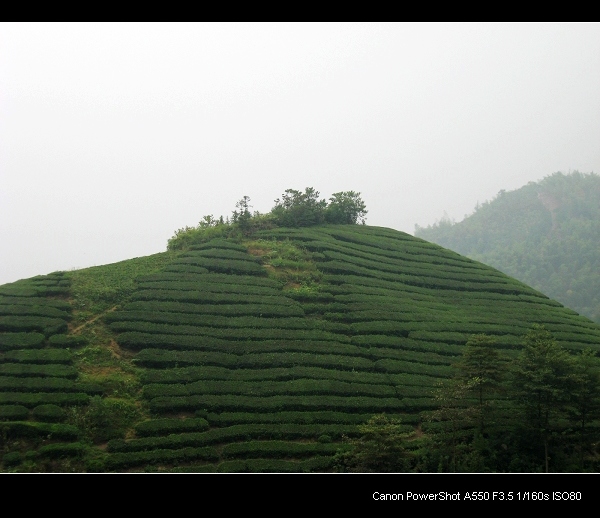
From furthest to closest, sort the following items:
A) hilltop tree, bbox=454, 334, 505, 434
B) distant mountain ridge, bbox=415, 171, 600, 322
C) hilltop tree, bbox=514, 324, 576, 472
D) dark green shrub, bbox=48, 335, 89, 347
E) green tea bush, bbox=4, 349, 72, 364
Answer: distant mountain ridge, bbox=415, 171, 600, 322
dark green shrub, bbox=48, 335, 89, 347
green tea bush, bbox=4, 349, 72, 364
hilltop tree, bbox=454, 334, 505, 434
hilltop tree, bbox=514, 324, 576, 472

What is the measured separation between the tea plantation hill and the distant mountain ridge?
34587 millimetres

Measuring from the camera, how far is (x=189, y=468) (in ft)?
64.2

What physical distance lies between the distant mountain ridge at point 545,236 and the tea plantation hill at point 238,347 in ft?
113

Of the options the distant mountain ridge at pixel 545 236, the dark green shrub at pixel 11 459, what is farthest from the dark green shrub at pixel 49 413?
the distant mountain ridge at pixel 545 236

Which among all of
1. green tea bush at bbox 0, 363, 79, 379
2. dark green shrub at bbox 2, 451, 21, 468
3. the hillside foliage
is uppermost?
the hillside foliage

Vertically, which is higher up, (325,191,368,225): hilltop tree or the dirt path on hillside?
(325,191,368,225): hilltop tree

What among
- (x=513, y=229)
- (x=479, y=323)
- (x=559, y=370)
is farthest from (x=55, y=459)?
(x=513, y=229)

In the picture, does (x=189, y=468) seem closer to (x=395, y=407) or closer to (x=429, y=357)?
(x=395, y=407)

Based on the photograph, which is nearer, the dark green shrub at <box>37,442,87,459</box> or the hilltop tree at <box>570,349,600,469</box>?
the dark green shrub at <box>37,442,87,459</box>

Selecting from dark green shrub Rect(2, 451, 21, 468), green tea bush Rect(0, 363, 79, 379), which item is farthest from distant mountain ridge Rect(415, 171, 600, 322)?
dark green shrub Rect(2, 451, 21, 468)

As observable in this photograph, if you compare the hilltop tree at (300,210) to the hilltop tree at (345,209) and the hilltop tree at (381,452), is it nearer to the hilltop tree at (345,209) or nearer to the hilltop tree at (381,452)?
the hilltop tree at (345,209)

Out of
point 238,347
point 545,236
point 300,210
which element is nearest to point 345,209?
point 300,210

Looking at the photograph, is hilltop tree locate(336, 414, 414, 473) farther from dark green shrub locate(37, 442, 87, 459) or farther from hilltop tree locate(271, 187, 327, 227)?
hilltop tree locate(271, 187, 327, 227)

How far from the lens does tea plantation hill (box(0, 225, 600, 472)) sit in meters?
20.5
